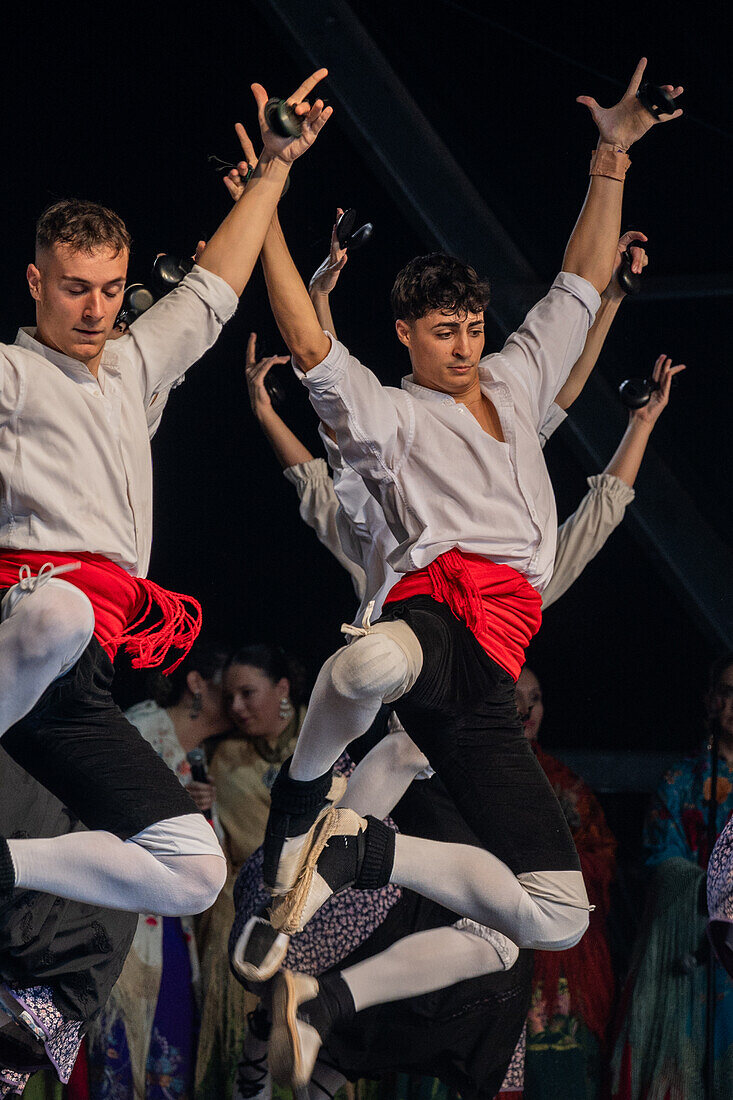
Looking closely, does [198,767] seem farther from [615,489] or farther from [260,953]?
[615,489]

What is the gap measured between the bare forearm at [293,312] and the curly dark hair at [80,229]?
15.5 inches

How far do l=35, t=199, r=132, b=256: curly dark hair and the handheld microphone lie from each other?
2018 millimetres

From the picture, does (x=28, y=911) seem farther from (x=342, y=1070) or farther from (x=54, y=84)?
(x=54, y=84)

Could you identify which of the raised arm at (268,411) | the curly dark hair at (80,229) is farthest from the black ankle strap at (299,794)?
the raised arm at (268,411)

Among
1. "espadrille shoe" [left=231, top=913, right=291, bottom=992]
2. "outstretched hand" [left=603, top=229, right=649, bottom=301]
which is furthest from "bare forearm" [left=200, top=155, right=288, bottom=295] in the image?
"espadrille shoe" [left=231, top=913, right=291, bottom=992]

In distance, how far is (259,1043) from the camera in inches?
162

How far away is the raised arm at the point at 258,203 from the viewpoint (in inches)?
130

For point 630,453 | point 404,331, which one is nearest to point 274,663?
point 630,453

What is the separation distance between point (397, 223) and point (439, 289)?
1937mm

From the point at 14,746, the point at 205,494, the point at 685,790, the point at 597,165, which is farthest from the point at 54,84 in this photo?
the point at 685,790

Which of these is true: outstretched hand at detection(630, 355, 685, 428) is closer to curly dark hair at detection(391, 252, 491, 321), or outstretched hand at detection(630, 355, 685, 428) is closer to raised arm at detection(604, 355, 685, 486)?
raised arm at detection(604, 355, 685, 486)

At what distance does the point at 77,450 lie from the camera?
2947mm

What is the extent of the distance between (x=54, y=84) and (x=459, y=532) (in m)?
2.60

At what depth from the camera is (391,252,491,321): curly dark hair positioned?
135 inches
